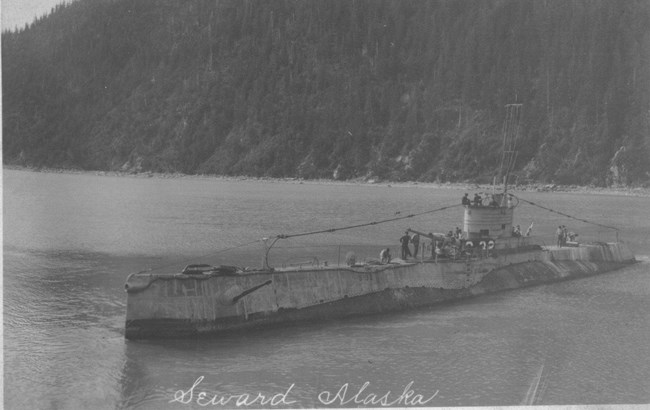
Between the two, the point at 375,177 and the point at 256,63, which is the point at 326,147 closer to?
the point at 375,177

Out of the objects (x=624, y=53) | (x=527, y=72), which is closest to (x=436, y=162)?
(x=527, y=72)

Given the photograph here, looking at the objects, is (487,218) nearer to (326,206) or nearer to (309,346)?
(309,346)

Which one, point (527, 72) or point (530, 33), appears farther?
point (527, 72)

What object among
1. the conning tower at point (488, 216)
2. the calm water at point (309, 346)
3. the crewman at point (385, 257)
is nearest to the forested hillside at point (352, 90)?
the calm water at point (309, 346)

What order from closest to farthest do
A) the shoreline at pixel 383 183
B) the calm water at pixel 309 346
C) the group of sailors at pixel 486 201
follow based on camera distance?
the calm water at pixel 309 346 → the group of sailors at pixel 486 201 → the shoreline at pixel 383 183
